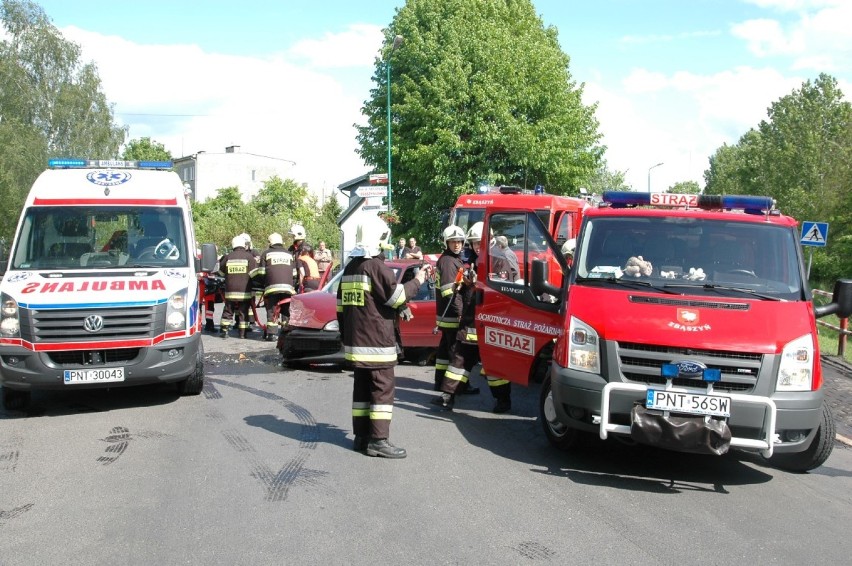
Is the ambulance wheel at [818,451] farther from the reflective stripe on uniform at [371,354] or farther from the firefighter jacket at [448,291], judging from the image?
the firefighter jacket at [448,291]

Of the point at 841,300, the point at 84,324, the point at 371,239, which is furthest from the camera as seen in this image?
the point at 84,324

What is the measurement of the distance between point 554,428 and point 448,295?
8.23ft

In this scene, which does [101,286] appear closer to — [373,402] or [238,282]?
[373,402]

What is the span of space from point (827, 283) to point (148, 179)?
Result: 3514 centimetres

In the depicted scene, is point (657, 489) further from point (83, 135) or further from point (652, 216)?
point (83, 135)

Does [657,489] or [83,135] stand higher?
[83,135]

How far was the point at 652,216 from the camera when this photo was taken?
7102 millimetres

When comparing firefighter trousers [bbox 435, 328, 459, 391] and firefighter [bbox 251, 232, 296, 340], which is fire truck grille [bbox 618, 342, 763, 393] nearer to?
firefighter trousers [bbox 435, 328, 459, 391]

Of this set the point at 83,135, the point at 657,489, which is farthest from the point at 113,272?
the point at 83,135

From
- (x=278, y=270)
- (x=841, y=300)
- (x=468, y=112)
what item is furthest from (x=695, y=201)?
(x=468, y=112)

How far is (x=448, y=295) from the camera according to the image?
918 centimetres

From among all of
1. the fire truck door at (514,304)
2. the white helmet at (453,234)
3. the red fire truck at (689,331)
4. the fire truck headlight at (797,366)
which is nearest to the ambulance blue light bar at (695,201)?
the red fire truck at (689,331)

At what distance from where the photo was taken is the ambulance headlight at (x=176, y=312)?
28.7 feet

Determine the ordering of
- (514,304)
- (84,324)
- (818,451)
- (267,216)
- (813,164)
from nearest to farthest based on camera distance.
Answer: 1. (818,451)
2. (514,304)
3. (84,324)
4. (813,164)
5. (267,216)
